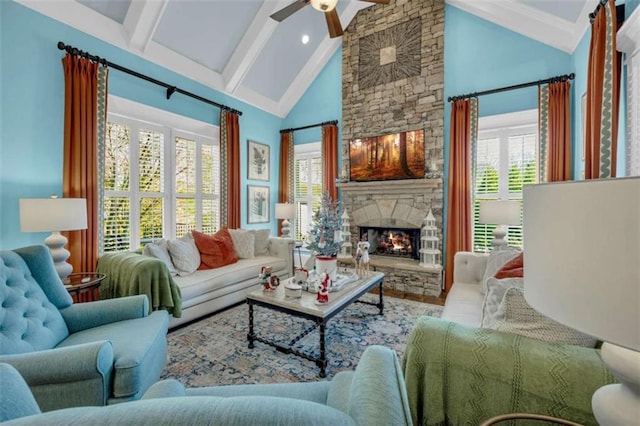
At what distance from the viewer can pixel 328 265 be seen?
9.03 feet

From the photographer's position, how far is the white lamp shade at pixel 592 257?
489 mm

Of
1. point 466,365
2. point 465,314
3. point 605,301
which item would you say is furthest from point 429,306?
point 605,301

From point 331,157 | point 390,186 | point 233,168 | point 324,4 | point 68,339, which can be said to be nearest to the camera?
point 68,339

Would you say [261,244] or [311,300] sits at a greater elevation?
[261,244]

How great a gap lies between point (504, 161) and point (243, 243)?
3.87 meters

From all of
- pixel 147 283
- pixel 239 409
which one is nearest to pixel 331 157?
pixel 147 283

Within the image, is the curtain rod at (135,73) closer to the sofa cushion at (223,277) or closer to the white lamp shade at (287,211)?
the white lamp shade at (287,211)

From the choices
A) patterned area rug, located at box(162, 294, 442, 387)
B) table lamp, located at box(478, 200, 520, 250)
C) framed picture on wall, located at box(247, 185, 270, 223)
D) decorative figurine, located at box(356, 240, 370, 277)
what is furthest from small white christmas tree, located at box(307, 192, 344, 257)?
framed picture on wall, located at box(247, 185, 270, 223)

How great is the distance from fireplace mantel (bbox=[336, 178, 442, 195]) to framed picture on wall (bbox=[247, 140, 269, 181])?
59.8 inches

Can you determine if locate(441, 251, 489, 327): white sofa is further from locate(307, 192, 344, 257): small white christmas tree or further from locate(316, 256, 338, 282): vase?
locate(307, 192, 344, 257): small white christmas tree

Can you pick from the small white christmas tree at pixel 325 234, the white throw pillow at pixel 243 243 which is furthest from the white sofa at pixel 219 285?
the small white christmas tree at pixel 325 234

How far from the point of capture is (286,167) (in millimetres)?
5711

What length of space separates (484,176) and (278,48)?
12.7ft

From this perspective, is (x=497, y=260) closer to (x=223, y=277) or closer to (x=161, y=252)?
(x=223, y=277)
